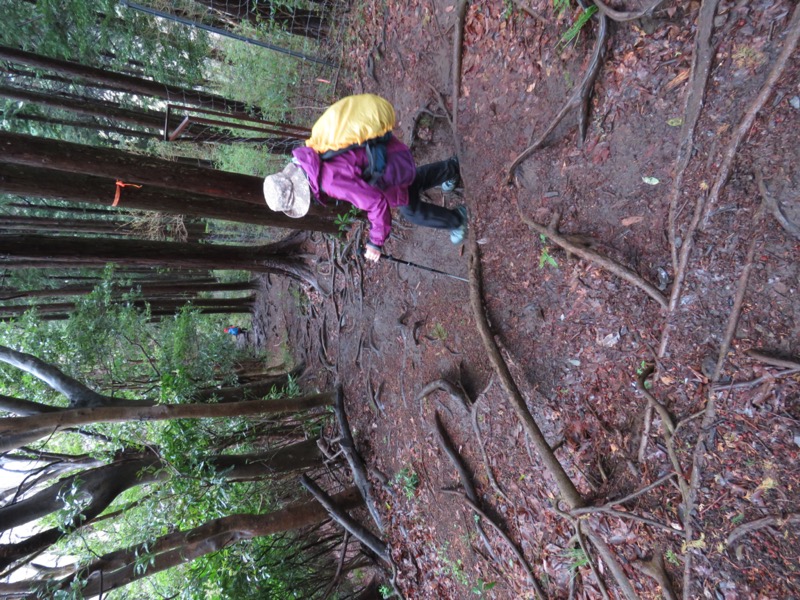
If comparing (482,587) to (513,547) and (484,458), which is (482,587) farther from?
(484,458)

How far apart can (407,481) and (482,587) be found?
147 cm

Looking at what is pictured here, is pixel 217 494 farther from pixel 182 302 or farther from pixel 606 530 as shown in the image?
pixel 182 302

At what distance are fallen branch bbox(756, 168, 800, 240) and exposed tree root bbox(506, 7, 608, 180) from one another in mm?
1352

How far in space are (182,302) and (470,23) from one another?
1005 centimetres

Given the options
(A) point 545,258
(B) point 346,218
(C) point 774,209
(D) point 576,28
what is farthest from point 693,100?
(B) point 346,218

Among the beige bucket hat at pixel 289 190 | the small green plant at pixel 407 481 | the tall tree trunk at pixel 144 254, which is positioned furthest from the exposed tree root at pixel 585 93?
the tall tree trunk at pixel 144 254

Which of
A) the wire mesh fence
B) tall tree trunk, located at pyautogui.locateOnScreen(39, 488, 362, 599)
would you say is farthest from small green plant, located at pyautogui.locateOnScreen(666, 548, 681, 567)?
the wire mesh fence

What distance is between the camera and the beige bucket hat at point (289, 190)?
355cm

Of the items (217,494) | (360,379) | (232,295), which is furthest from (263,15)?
(232,295)

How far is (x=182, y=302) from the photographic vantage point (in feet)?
38.6

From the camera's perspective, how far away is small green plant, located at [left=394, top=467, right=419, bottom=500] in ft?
18.0

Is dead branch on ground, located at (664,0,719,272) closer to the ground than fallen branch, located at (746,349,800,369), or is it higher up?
higher up

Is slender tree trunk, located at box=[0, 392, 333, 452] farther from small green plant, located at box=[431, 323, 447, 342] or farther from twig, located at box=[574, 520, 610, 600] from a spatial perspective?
twig, located at box=[574, 520, 610, 600]

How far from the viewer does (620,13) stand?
3.29 m
